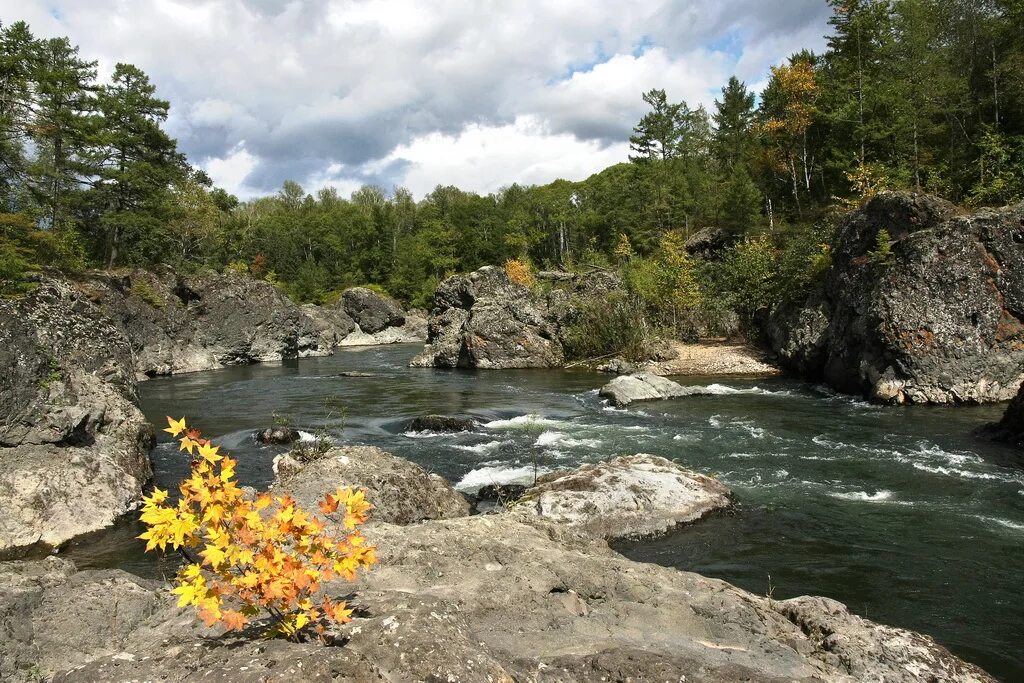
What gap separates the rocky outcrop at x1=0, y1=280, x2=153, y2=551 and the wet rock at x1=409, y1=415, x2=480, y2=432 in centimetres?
668

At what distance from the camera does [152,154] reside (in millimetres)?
47250

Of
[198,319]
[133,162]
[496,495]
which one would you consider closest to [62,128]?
[133,162]

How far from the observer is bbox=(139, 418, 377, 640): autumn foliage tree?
3.39m

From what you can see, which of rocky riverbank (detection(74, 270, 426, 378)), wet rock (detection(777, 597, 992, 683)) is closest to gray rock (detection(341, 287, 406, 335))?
rocky riverbank (detection(74, 270, 426, 378))

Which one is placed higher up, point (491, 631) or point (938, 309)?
point (938, 309)

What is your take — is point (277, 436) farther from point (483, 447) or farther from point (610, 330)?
point (610, 330)

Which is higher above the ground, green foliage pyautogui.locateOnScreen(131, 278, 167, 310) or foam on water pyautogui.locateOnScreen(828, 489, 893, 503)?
green foliage pyautogui.locateOnScreen(131, 278, 167, 310)

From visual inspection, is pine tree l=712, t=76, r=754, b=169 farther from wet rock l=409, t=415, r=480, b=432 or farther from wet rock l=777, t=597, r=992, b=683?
wet rock l=777, t=597, r=992, b=683

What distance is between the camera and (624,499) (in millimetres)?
10125

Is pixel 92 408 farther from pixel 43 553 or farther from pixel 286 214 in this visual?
pixel 286 214

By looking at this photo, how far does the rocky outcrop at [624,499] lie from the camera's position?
970 cm

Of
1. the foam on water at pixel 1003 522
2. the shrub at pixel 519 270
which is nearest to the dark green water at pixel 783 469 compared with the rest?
the foam on water at pixel 1003 522

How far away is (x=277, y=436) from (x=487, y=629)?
43.7ft

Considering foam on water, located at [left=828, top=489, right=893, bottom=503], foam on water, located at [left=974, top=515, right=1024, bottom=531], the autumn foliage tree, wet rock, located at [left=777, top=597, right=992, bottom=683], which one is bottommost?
foam on water, located at [left=974, top=515, right=1024, bottom=531]
